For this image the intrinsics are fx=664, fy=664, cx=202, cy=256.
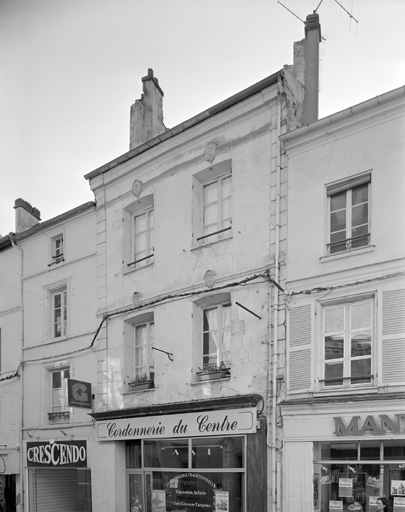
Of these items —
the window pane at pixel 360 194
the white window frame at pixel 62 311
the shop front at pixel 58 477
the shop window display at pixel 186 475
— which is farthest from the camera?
the white window frame at pixel 62 311

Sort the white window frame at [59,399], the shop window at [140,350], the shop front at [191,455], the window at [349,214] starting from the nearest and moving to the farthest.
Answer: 1. the window at [349,214]
2. the shop front at [191,455]
3. the shop window at [140,350]
4. the white window frame at [59,399]

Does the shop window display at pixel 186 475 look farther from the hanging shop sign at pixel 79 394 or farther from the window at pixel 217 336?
the window at pixel 217 336

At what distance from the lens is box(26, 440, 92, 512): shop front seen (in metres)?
14.9

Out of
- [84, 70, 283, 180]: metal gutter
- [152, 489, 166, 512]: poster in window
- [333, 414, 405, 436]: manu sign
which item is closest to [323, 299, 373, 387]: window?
[333, 414, 405, 436]: manu sign

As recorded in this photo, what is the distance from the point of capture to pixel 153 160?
1423 centimetres

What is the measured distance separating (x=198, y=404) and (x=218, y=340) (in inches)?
49.0

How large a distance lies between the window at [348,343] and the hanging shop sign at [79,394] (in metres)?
5.83

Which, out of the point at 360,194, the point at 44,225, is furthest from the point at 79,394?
the point at 360,194

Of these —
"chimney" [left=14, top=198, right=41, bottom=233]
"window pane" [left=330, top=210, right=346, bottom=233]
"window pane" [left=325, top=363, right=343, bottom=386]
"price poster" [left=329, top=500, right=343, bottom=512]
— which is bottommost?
"price poster" [left=329, top=500, right=343, bottom=512]

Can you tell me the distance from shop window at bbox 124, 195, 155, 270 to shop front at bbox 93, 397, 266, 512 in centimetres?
323

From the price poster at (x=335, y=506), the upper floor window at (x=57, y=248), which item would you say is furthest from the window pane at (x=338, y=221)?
the upper floor window at (x=57, y=248)

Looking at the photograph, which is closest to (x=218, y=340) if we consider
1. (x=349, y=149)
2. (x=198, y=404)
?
(x=198, y=404)

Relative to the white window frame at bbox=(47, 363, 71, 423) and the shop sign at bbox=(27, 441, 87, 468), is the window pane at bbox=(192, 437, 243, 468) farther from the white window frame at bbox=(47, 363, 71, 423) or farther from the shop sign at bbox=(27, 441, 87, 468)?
the white window frame at bbox=(47, 363, 71, 423)

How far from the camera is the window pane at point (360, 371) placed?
10.1 m
